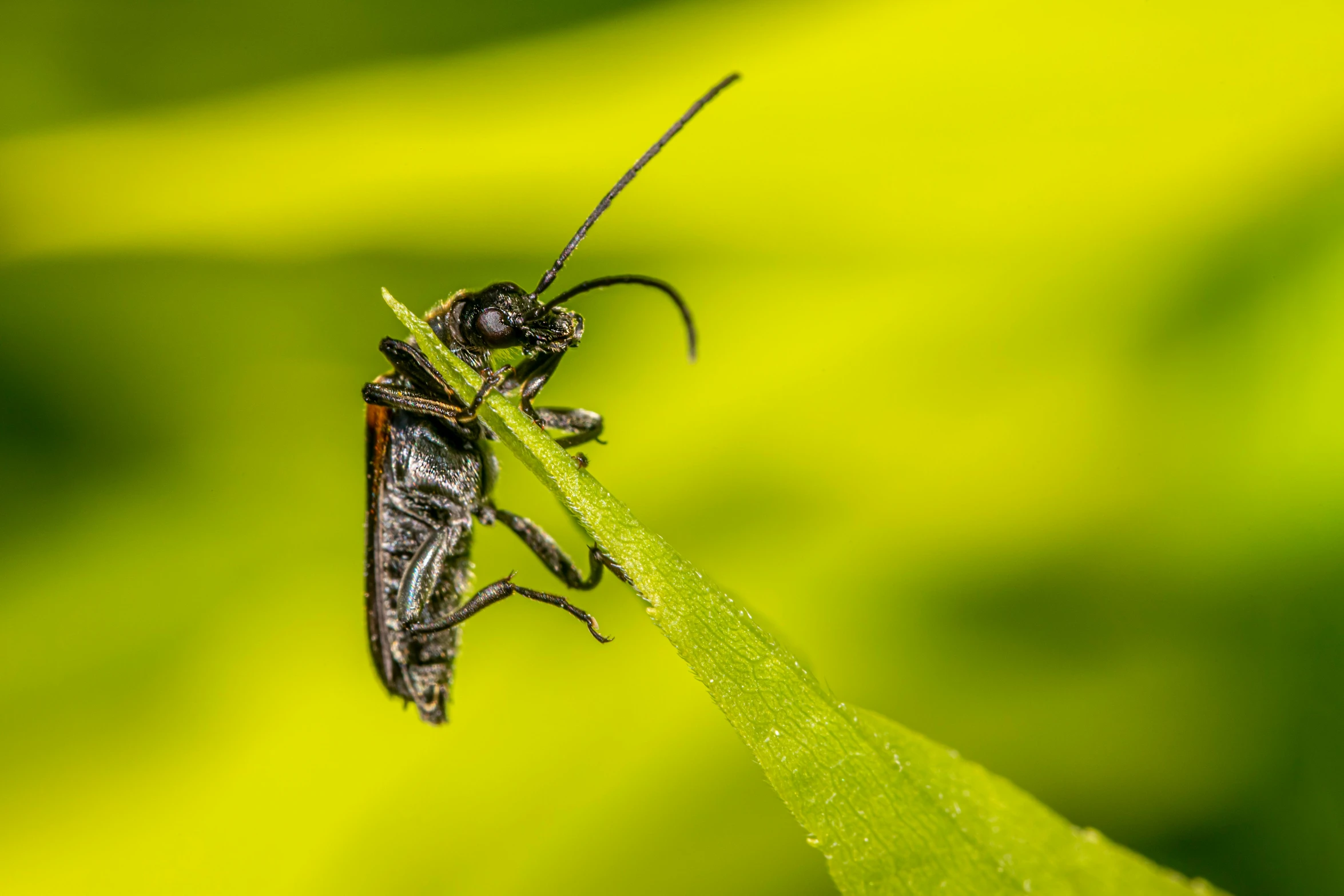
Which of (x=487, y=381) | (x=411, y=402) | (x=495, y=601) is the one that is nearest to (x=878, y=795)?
(x=487, y=381)

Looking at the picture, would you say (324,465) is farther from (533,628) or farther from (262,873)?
(262,873)

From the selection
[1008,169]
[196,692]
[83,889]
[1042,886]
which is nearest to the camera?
[1042,886]

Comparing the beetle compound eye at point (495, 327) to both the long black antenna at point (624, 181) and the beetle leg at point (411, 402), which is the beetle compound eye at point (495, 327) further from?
the beetle leg at point (411, 402)

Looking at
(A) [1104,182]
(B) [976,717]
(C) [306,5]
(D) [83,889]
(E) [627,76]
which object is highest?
(C) [306,5]

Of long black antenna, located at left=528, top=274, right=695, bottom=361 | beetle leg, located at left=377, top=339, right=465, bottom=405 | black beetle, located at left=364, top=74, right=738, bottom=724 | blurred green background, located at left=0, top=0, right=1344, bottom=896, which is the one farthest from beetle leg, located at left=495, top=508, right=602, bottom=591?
long black antenna, located at left=528, top=274, right=695, bottom=361

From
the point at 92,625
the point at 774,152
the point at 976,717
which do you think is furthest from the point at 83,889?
the point at 774,152

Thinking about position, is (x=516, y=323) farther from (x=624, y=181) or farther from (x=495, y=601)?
(x=495, y=601)
